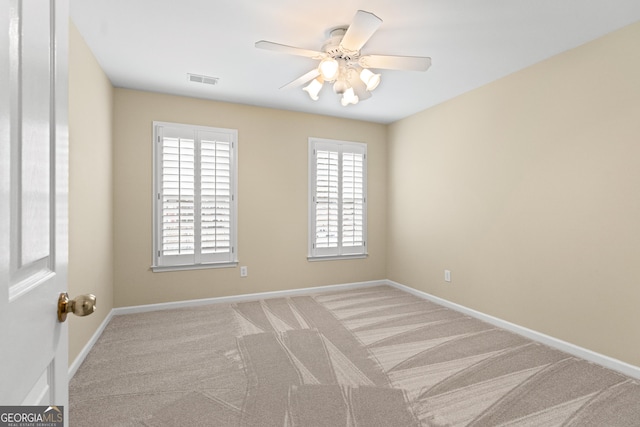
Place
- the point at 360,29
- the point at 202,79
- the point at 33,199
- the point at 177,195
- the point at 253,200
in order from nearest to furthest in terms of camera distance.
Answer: the point at 33,199
the point at 360,29
the point at 202,79
the point at 177,195
the point at 253,200

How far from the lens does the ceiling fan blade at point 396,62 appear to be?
227cm

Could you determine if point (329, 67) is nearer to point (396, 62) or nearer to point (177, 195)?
point (396, 62)

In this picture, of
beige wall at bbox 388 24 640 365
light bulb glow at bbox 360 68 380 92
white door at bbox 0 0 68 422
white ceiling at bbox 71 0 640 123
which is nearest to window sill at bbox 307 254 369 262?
beige wall at bbox 388 24 640 365

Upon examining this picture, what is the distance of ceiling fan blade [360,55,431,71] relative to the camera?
2.27 meters

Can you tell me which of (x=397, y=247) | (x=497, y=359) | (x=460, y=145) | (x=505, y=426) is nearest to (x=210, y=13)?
(x=460, y=145)

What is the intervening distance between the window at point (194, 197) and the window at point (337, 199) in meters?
1.11

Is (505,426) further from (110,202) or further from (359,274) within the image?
(110,202)

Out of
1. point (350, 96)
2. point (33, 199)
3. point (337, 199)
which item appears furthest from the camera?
point (337, 199)

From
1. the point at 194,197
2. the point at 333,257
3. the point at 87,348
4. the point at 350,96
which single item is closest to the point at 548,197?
the point at 350,96

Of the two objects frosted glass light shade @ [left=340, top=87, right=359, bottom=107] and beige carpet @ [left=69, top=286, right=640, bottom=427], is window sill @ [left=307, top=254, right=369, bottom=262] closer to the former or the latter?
beige carpet @ [left=69, top=286, right=640, bottom=427]

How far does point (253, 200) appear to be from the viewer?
421 centimetres

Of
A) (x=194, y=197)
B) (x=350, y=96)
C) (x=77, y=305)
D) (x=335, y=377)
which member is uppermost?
(x=350, y=96)

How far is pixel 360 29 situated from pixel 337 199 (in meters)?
2.87

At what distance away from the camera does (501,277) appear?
3314mm
